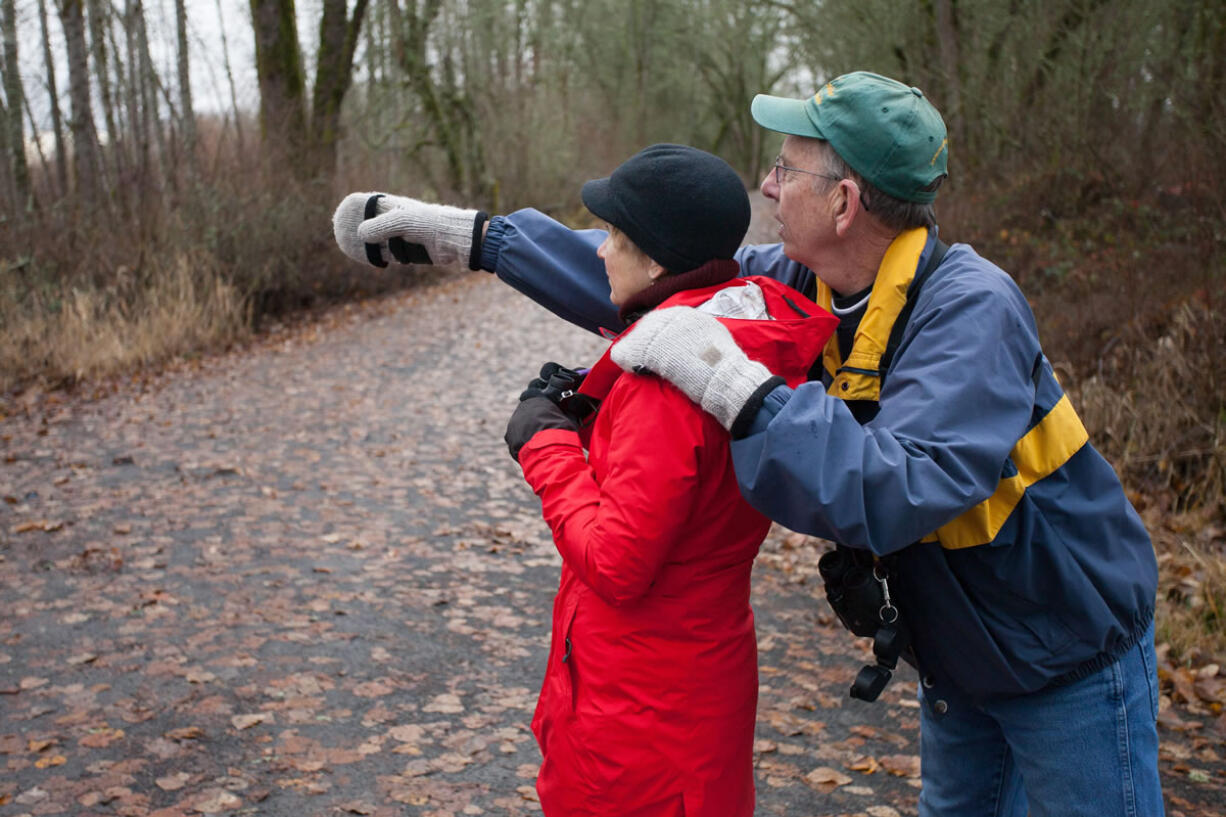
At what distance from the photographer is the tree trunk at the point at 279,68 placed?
15.2 m

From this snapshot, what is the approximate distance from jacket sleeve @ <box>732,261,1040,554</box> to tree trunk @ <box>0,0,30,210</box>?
43.2 feet

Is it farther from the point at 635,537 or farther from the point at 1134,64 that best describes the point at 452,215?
the point at 1134,64

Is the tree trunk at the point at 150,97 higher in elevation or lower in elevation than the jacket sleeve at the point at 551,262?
lower

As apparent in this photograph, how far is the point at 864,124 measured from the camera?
2.00 metres

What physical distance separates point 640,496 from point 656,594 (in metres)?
0.26

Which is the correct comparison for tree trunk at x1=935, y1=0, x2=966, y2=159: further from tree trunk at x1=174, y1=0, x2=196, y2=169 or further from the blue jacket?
the blue jacket

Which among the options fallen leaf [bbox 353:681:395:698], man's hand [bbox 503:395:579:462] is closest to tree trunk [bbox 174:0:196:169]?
fallen leaf [bbox 353:681:395:698]

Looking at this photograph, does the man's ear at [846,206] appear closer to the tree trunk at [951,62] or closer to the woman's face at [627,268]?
the woman's face at [627,268]

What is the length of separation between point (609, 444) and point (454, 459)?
253 inches

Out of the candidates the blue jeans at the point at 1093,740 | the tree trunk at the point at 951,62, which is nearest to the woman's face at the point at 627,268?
the blue jeans at the point at 1093,740

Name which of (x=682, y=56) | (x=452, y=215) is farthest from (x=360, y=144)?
(x=682, y=56)

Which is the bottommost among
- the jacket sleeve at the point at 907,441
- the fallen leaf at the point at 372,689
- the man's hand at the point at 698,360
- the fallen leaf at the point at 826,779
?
the fallen leaf at the point at 372,689

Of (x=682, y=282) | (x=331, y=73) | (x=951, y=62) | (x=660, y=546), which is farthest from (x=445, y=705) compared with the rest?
(x=331, y=73)

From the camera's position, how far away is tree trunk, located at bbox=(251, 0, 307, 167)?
599 inches
